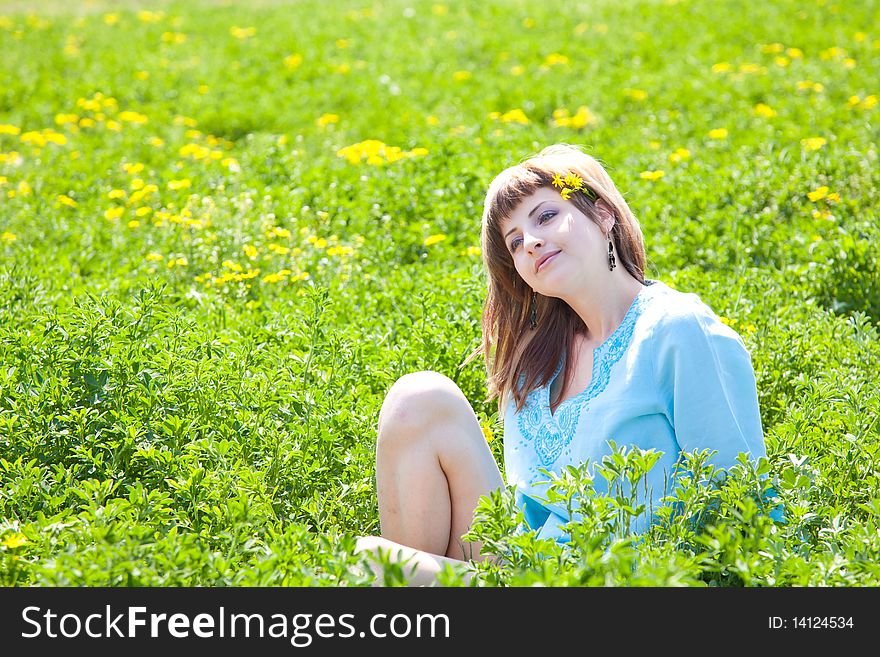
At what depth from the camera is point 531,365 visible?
3.24 metres

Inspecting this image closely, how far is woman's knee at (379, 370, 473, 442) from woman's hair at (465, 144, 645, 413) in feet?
1.17

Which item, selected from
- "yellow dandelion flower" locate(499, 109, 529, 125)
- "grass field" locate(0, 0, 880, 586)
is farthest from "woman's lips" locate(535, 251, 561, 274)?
"yellow dandelion flower" locate(499, 109, 529, 125)

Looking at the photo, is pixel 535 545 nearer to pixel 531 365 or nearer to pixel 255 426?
pixel 531 365

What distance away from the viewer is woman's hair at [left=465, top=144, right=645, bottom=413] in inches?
126

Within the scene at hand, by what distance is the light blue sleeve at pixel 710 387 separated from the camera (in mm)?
2660

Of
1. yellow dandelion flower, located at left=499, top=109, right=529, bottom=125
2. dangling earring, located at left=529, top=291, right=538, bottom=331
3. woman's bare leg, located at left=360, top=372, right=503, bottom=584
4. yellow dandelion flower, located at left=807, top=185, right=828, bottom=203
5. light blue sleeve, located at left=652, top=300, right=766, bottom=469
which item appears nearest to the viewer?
light blue sleeve, located at left=652, top=300, right=766, bottom=469

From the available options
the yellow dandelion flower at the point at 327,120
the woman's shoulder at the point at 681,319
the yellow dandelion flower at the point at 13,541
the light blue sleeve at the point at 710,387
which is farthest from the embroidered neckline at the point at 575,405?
the yellow dandelion flower at the point at 327,120

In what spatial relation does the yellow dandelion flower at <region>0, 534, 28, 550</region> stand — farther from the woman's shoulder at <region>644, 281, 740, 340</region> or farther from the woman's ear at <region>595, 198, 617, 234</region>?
the woman's ear at <region>595, 198, 617, 234</region>

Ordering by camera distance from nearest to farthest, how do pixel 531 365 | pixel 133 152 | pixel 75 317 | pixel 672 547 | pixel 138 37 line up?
1. pixel 672 547
2. pixel 531 365
3. pixel 75 317
4. pixel 133 152
5. pixel 138 37

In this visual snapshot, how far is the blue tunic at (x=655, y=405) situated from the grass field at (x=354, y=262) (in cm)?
19

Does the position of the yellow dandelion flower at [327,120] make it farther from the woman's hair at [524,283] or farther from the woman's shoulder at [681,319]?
the woman's shoulder at [681,319]

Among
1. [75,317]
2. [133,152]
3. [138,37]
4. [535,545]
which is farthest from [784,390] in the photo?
[138,37]
